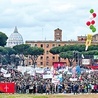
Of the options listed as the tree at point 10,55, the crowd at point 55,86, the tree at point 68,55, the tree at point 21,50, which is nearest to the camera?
the crowd at point 55,86

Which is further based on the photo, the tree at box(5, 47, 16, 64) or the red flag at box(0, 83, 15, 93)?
the tree at box(5, 47, 16, 64)

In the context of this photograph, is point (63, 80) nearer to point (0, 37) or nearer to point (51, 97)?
point (51, 97)

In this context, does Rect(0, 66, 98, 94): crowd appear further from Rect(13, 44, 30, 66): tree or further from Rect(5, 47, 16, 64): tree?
Rect(13, 44, 30, 66): tree

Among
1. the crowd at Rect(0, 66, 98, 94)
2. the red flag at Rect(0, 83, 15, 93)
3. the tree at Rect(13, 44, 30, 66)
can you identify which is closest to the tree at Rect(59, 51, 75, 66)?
the tree at Rect(13, 44, 30, 66)

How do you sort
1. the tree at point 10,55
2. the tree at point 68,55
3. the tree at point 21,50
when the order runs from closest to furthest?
the tree at point 68,55 < the tree at point 10,55 < the tree at point 21,50

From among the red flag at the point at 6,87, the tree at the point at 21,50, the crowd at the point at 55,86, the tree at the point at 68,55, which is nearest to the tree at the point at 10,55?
the tree at the point at 21,50

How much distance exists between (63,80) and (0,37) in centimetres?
11211

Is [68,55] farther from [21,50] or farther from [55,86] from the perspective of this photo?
[55,86]

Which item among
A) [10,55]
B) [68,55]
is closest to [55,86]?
[68,55]

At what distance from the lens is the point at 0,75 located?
198ft

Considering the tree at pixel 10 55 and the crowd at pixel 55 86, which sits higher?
the tree at pixel 10 55

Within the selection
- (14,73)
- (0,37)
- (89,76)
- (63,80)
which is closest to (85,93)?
(63,80)

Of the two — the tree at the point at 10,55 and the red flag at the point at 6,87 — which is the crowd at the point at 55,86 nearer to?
the red flag at the point at 6,87

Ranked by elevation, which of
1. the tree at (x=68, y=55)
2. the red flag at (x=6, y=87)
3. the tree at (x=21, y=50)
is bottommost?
the red flag at (x=6, y=87)
